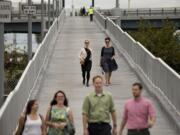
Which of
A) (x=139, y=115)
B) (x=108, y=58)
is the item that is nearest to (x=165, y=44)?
(x=108, y=58)

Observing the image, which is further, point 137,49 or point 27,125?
point 137,49

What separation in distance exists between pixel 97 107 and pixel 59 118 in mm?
644

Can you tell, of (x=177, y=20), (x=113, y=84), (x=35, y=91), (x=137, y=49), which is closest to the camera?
(x=35, y=91)

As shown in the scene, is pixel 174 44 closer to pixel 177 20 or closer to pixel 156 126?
pixel 177 20

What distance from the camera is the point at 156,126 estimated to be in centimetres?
1750

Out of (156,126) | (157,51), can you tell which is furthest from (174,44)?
(156,126)

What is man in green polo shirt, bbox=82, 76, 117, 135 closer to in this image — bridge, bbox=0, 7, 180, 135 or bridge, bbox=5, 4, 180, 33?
bridge, bbox=0, 7, 180, 135

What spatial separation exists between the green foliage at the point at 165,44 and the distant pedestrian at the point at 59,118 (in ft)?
178

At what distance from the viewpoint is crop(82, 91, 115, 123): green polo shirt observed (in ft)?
38.6

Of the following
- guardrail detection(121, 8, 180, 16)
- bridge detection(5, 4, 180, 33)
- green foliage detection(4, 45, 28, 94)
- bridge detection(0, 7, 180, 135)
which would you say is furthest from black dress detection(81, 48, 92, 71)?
guardrail detection(121, 8, 180, 16)

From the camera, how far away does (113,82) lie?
26.3 metres

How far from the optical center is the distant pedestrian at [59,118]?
1154cm

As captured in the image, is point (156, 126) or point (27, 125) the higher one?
point (27, 125)

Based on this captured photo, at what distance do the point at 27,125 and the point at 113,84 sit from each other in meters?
14.0
